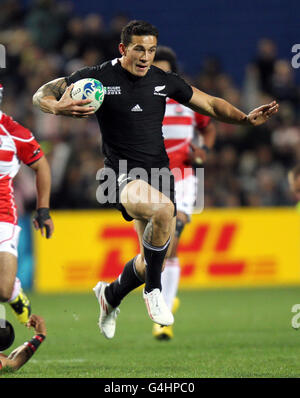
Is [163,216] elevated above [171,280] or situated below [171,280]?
above

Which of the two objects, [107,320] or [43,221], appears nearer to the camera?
[43,221]

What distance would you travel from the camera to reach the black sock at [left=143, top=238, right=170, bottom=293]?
6793mm

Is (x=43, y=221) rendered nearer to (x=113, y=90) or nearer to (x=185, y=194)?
(x=113, y=90)

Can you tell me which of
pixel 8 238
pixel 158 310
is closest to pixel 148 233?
pixel 158 310

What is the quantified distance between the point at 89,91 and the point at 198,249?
8.06 meters

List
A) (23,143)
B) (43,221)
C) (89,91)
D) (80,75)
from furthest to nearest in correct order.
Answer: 1. (43,221)
2. (23,143)
3. (80,75)
4. (89,91)

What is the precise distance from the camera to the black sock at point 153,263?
6.79 metres

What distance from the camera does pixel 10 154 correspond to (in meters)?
6.84

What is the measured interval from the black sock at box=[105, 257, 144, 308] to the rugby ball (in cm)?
160

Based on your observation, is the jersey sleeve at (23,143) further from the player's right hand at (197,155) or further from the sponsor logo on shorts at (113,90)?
the player's right hand at (197,155)

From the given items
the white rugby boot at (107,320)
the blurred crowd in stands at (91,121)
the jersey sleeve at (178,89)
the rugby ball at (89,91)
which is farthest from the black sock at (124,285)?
the blurred crowd in stands at (91,121)

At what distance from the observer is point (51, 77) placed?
50.8ft

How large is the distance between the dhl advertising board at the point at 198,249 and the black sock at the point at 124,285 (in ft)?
20.5
